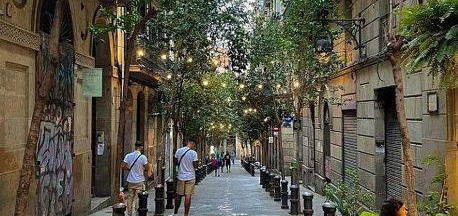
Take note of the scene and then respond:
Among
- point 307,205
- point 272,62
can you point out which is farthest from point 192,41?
point 307,205

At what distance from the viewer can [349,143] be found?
20.3 meters

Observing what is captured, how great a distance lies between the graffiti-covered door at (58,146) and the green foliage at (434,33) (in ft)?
24.0

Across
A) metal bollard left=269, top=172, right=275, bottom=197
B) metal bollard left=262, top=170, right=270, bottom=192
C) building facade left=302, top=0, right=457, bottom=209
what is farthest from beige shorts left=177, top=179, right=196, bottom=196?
metal bollard left=262, top=170, right=270, bottom=192

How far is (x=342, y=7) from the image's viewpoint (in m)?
21.1

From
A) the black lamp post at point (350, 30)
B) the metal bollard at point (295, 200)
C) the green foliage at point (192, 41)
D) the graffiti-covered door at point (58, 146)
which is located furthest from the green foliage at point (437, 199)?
the green foliage at point (192, 41)

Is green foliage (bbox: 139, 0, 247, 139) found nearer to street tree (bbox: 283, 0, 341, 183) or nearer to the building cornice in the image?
street tree (bbox: 283, 0, 341, 183)

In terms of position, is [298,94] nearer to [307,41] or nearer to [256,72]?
[307,41]

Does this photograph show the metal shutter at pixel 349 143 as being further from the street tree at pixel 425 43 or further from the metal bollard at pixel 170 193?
the street tree at pixel 425 43

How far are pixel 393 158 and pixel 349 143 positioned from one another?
477cm

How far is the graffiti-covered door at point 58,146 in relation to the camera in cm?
1259

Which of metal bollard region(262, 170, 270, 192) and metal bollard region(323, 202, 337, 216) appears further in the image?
metal bollard region(262, 170, 270, 192)

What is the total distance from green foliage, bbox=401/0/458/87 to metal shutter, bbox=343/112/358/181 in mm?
11064

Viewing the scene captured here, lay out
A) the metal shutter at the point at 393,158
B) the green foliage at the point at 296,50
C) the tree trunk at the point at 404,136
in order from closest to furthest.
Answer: the tree trunk at the point at 404,136 < the metal shutter at the point at 393,158 < the green foliage at the point at 296,50

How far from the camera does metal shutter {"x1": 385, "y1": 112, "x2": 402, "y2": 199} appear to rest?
1501 cm
